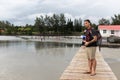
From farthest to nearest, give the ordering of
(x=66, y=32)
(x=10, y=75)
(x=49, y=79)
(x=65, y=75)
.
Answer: (x=66, y=32)
(x=10, y=75)
(x=49, y=79)
(x=65, y=75)

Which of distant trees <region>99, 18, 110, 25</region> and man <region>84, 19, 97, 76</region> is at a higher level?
distant trees <region>99, 18, 110, 25</region>

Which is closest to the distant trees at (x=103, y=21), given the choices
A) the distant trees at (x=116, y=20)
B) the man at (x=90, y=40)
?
the distant trees at (x=116, y=20)

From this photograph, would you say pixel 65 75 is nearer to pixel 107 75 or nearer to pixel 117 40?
pixel 107 75

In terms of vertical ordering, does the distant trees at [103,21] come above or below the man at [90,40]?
above

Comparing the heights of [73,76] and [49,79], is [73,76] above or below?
above

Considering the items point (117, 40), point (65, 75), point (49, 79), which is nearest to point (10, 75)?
point (49, 79)

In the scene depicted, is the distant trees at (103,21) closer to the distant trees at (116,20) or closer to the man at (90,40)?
the distant trees at (116,20)

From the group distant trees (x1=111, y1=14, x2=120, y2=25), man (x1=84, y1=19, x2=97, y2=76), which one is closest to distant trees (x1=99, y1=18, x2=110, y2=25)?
distant trees (x1=111, y1=14, x2=120, y2=25)

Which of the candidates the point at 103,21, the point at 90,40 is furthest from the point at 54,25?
the point at 90,40

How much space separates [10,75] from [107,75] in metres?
5.42

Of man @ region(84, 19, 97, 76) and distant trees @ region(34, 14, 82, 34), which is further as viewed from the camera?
distant trees @ region(34, 14, 82, 34)

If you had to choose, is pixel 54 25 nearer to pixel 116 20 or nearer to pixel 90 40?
pixel 116 20

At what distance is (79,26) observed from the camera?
81.5 meters

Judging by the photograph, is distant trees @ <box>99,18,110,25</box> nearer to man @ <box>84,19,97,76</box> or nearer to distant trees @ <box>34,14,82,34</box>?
distant trees @ <box>34,14,82,34</box>
